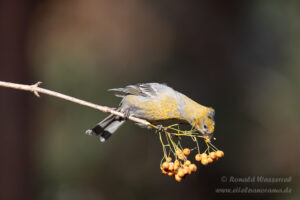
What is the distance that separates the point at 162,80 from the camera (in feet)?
35.1

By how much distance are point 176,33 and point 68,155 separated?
496 centimetres

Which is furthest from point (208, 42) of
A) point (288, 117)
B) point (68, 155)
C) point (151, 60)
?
point (68, 155)

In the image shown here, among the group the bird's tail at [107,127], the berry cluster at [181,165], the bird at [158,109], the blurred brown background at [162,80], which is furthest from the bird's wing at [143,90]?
the blurred brown background at [162,80]

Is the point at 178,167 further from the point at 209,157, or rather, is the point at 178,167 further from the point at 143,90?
the point at 143,90

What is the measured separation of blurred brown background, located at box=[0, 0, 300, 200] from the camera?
34.1 feet

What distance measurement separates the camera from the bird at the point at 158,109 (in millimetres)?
4742

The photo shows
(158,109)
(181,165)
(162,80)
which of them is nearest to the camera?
(181,165)

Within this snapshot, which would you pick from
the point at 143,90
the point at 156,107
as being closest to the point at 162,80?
the point at 143,90

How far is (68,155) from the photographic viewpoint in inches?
460

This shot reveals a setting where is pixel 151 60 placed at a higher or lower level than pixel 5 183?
higher

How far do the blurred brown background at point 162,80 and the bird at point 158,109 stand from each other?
15.3 feet

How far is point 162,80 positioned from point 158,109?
19.0 ft

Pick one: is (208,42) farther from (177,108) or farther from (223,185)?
(177,108)

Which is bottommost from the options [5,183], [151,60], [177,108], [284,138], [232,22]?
[5,183]
